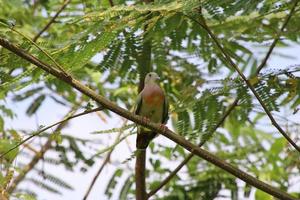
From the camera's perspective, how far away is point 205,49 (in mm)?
5098

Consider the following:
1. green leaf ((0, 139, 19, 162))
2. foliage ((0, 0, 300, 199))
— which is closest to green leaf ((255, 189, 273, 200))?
foliage ((0, 0, 300, 199))

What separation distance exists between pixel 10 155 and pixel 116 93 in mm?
2307

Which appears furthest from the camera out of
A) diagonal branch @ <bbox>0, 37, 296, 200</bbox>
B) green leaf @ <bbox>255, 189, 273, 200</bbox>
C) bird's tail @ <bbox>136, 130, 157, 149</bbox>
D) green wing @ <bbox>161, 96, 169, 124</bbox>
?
green wing @ <bbox>161, 96, 169, 124</bbox>

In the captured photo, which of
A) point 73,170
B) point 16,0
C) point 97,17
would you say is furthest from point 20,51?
point 73,170

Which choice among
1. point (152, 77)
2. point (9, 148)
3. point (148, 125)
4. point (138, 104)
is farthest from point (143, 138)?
point (148, 125)

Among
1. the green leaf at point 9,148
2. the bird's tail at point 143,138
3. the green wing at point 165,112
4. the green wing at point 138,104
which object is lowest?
the green leaf at point 9,148

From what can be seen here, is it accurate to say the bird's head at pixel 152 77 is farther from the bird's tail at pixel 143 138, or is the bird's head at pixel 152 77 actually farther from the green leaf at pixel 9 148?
the green leaf at pixel 9 148

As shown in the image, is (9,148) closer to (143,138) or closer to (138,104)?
(143,138)

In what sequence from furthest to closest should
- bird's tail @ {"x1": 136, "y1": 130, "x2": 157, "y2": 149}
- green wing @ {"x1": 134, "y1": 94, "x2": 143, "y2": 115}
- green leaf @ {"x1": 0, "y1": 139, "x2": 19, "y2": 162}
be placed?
green wing @ {"x1": 134, "y1": 94, "x2": 143, "y2": 115} → bird's tail @ {"x1": 136, "y1": 130, "x2": 157, "y2": 149} → green leaf @ {"x1": 0, "y1": 139, "x2": 19, "y2": 162}

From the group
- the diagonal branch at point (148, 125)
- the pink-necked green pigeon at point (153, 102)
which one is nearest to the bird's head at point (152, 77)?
the pink-necked green pigeon at point (153, 102)

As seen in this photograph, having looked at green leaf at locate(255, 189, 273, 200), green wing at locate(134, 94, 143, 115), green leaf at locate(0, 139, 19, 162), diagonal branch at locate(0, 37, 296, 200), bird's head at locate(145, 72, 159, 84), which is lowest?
diagonal branch at locate(0, 37, 296, 200)

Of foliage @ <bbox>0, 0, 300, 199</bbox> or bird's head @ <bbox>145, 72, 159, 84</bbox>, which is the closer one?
foliage @ <bbox>0, 0, 300, 199</bbox>

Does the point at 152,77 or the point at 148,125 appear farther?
the point at 152,77

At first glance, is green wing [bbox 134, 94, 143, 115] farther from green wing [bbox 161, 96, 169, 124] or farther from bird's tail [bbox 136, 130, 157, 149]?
bird's tail [bbox 136, 130, 157, 149]
